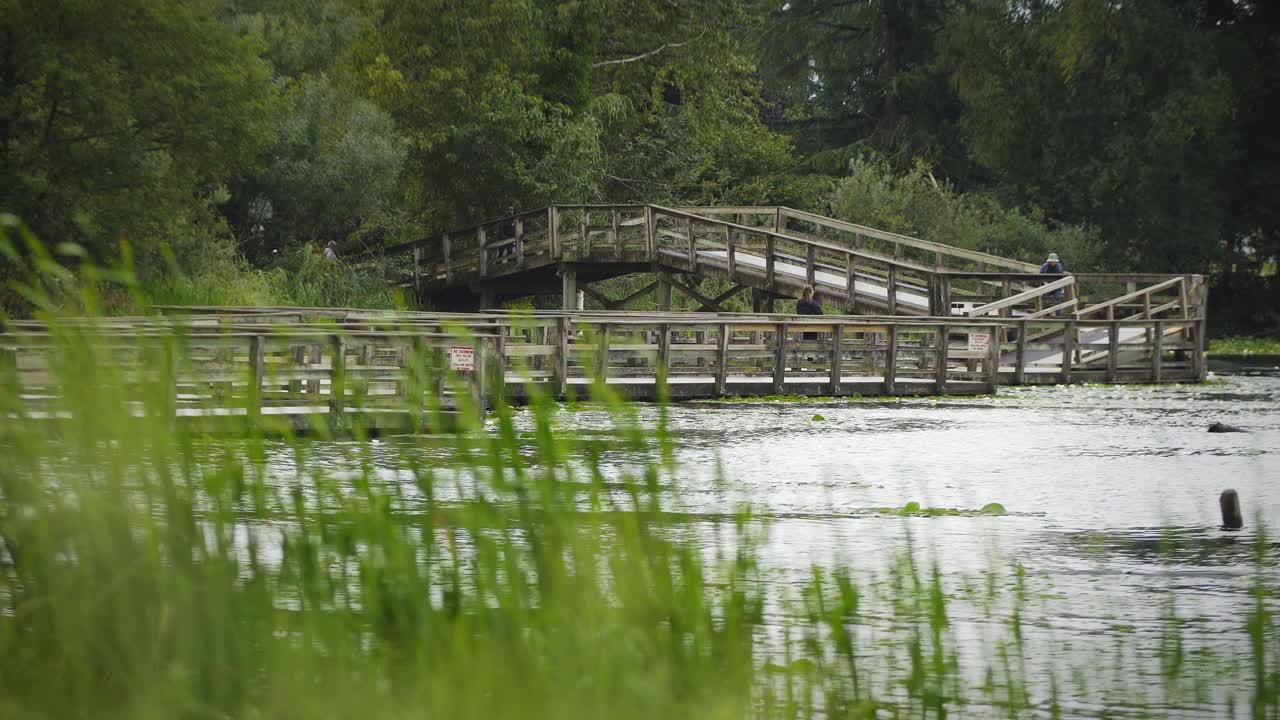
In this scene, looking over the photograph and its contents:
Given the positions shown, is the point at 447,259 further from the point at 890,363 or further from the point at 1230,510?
the point at 1230,510

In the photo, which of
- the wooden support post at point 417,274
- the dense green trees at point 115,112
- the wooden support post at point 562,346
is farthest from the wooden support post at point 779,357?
the wooden support post at point 417,274

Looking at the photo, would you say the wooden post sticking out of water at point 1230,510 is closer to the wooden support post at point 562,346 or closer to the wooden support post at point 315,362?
the wooden support post at point 315,362

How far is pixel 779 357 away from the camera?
2491 centimetres

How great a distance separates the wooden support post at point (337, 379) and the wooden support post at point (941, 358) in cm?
1158

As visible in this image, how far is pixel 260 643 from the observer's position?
527 centimetres

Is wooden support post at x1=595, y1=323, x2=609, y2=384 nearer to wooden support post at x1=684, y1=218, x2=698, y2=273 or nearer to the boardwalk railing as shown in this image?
the boardwalk railing

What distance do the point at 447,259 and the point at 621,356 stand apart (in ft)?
59.9

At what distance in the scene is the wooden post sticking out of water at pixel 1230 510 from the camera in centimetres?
1106

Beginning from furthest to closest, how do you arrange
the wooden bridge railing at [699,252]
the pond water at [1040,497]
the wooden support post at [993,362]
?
1. the wooden bridge railing at [699,252]
2. the wooden support post at [993,362]
3. the pond water at [1040,497]

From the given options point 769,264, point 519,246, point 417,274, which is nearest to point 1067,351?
point 769,264

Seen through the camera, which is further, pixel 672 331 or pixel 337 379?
pixel 672 331

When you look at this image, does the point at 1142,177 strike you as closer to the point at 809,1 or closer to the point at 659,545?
the point at 809,1

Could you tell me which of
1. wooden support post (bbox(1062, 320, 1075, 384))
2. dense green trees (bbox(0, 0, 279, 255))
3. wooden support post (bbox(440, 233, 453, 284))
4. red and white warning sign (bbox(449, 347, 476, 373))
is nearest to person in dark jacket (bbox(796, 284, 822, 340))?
wooden support post (bbox(1062, 320, 1075, 384))

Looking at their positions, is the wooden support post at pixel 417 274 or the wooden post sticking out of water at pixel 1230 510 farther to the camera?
the wooden support post at pixel 417 274
